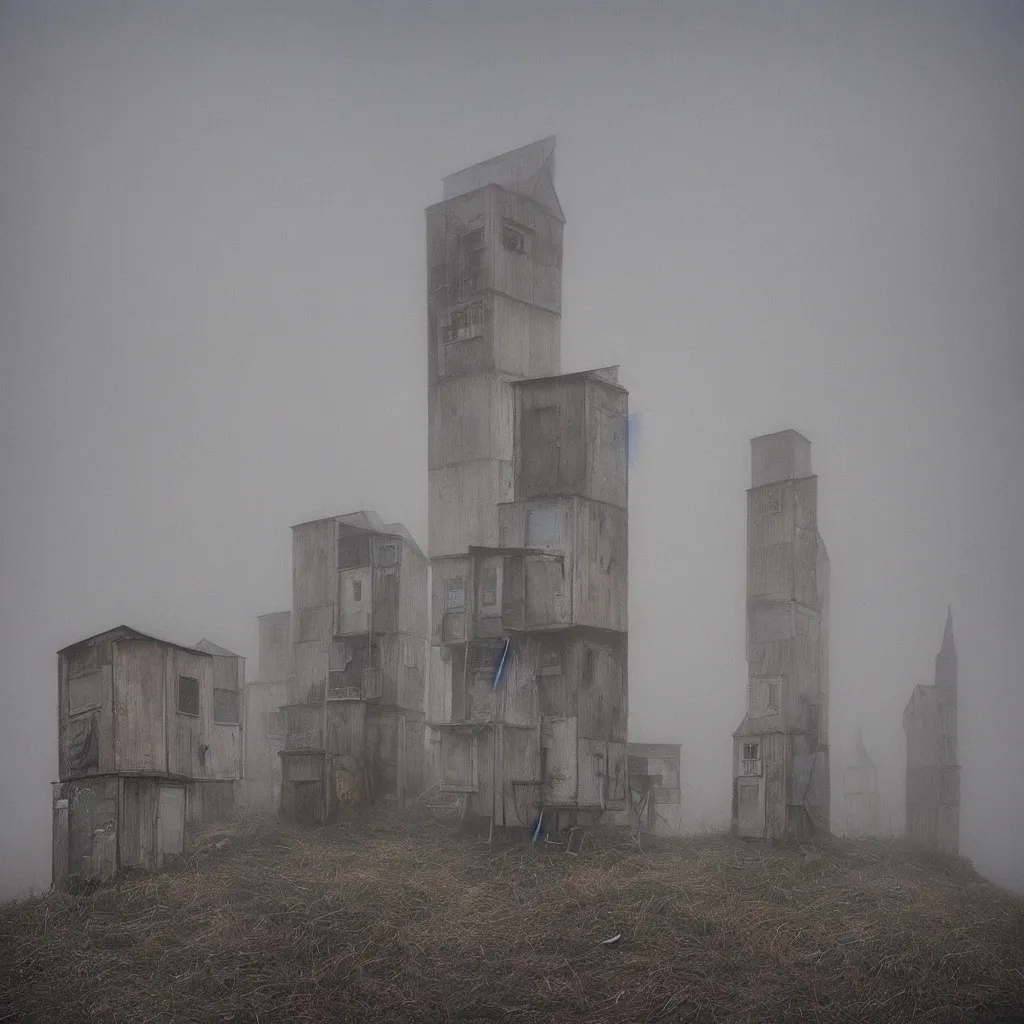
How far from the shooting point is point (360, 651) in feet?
104

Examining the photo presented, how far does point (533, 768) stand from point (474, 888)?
346 centimetres

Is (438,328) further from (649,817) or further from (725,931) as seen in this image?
(725,931)

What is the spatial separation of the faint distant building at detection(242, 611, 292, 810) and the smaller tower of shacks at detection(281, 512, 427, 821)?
5.47 metres

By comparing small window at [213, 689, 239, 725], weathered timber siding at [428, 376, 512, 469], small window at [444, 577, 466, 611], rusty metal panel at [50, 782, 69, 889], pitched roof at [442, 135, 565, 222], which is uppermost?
pitched roof at [442, 135, 565, 222]

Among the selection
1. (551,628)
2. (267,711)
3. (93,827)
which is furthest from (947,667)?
(93,827)

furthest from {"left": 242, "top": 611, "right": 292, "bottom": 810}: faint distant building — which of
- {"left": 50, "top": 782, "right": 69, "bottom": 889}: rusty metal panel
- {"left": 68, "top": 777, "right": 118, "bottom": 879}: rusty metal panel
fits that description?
{"left": 68, "top": 777, "right": 118, "bottom": 879}: rusty metal panel

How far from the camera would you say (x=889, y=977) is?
1766cm

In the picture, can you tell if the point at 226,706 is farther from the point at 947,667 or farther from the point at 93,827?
the point at 947,667

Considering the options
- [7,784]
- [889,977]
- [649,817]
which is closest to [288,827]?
[649,817]

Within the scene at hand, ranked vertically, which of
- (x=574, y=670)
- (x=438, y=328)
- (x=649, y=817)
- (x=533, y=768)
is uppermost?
(x=438, y=328)

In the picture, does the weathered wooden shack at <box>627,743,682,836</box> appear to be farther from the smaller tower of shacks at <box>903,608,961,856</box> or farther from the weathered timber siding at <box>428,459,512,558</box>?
the weathered timber siding at <box>428,459,512,558</box>

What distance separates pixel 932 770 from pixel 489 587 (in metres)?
13.2

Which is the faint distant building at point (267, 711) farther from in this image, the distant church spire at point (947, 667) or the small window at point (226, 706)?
the distant church spire at point (947, 667)

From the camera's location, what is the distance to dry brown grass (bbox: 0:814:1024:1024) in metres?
17.0
